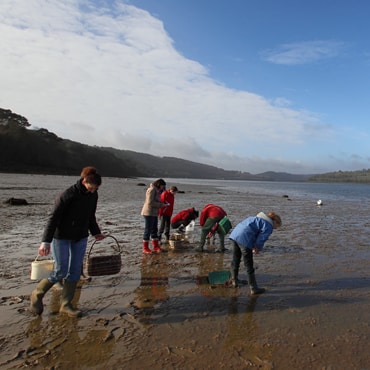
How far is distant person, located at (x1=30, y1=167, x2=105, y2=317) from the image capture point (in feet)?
16.0

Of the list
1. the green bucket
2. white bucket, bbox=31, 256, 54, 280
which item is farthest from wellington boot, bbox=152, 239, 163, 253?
white bucket, bbox=31, 256, 54, 280

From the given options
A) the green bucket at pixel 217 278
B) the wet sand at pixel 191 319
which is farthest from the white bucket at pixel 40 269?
the green bucket at pixel 217 278

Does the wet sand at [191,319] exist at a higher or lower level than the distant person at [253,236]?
lower

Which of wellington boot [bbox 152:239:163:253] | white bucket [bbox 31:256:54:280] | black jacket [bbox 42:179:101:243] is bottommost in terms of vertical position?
wellington boot [bbox 152:239:163:253]

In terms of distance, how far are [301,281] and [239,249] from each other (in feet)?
5.89

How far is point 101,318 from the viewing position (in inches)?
197

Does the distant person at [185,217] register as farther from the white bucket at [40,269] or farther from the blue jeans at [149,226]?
the white bucket at [40,269]

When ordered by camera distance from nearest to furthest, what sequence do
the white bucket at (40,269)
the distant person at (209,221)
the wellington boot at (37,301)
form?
the wellington boot at (37,301), the white bucket at (40,269), the distant person at (209,221)

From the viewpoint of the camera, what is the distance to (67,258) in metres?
5.11

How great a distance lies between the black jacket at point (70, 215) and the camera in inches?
191

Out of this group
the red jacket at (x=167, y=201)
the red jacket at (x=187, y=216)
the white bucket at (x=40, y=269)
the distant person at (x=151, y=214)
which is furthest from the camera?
the red jacket at (x=187, y=216)

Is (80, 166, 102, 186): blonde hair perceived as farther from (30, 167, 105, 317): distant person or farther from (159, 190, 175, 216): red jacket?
(159, 190, 175, 216): red jacket

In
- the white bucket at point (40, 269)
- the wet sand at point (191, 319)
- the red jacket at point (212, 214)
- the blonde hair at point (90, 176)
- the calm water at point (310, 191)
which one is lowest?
the calm water at point (310, 191)

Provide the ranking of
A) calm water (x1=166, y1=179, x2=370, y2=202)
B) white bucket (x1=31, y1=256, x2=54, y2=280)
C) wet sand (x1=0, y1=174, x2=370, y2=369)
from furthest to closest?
calm water (x1=166, y1=179, x2=370, y2=202) < white bucket (x1=31, y1=256, x2=54, y2=280) < wet sand (x1=0, y1=174, x2=370, y2=369)
